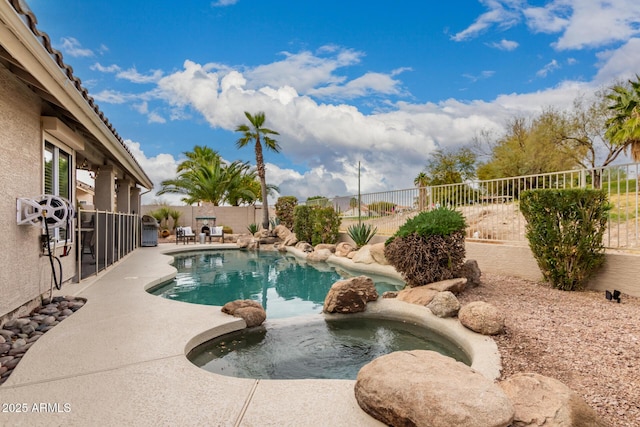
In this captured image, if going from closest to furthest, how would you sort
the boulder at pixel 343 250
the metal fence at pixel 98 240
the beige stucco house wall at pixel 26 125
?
the beige stucco house wall at pixel 26 125, the metal fence at pixel 98 240, the boulder at pixel 343 250

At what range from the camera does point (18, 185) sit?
4.84 m

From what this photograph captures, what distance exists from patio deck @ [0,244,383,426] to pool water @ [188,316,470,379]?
40 centimetres

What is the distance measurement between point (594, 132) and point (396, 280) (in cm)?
2656

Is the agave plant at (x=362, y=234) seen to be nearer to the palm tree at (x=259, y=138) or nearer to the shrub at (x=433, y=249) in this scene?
the shrub at (x=433, y=249)

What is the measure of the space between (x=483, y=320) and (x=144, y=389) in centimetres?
372

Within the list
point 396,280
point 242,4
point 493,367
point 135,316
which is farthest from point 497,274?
point 242,4

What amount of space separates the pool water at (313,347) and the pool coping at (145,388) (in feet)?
1.23

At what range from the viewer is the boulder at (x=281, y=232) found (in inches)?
782

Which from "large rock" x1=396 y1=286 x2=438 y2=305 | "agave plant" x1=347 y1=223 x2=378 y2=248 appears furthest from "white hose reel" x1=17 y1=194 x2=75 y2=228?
"agave plant" x1=347 y1=223 x2=378 y2=248

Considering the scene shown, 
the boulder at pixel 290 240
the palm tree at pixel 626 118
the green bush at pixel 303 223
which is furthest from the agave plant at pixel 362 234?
the palm tree at pixel 626 118

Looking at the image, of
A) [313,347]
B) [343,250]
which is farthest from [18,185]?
[343,250]

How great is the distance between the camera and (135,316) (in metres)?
4.93

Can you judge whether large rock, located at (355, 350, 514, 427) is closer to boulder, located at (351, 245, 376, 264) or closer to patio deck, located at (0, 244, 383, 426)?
patio deck, located at (0, 244, 383, 426)

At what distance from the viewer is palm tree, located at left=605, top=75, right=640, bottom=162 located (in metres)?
21.0
